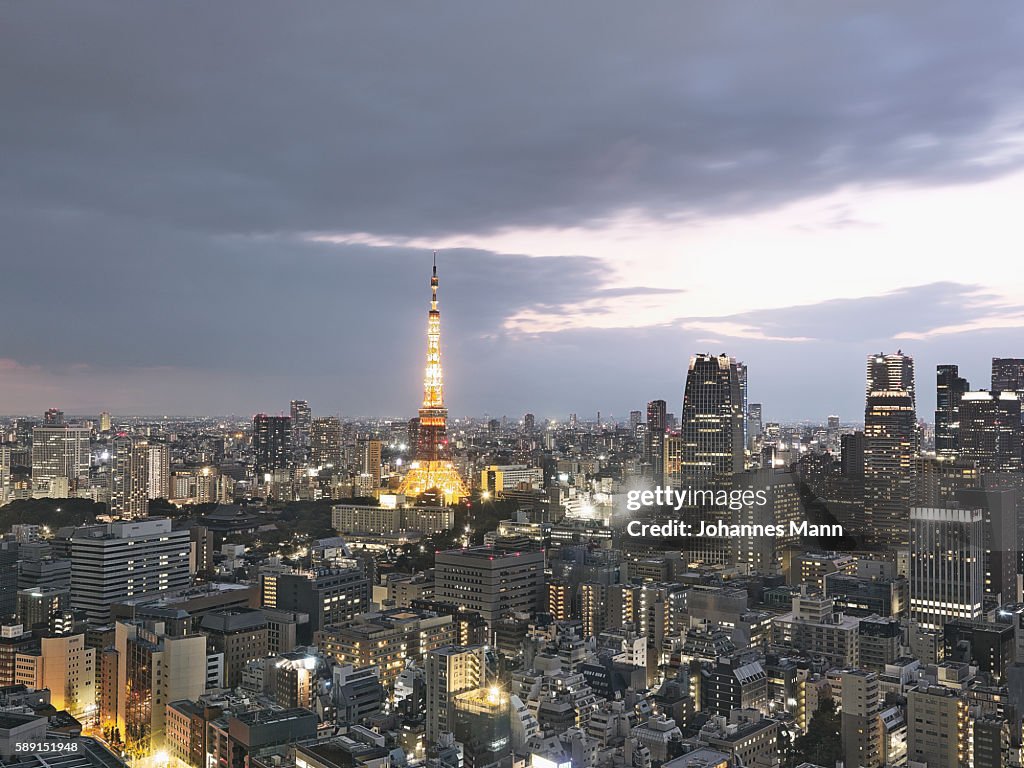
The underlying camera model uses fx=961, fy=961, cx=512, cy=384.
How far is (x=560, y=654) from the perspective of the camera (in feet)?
36.6

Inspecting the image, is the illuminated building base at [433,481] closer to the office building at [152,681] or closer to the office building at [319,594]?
the office building at [319,594]

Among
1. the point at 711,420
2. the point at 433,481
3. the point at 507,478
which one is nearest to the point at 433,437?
the point at 433,481

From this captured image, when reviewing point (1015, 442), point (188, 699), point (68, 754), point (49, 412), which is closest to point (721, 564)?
point (1015, 442)

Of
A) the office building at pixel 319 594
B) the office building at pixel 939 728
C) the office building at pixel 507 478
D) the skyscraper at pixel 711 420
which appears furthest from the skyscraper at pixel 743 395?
the office building at pixel 939 728

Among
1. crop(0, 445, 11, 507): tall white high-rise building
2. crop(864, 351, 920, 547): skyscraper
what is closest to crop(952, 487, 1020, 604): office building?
crop(864, 351, 920, 547): skyscraper

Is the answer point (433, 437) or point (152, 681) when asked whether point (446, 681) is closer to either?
point (152, 681)

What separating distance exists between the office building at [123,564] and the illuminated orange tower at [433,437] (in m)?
10.1

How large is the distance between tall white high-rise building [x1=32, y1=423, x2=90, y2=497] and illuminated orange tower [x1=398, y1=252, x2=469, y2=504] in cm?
1013

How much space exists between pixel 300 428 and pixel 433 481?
18.3 m

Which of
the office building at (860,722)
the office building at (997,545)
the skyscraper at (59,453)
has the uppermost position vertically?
the skyscraper at (59,453)

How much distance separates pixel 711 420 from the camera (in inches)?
1021

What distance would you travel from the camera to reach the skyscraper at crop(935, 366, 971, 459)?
2525 cm

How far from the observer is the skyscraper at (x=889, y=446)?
813 inches

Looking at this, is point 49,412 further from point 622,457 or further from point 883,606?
point 883,606
